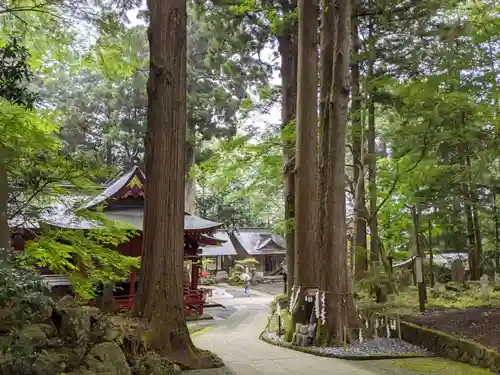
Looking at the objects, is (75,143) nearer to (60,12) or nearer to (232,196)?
(232,196)

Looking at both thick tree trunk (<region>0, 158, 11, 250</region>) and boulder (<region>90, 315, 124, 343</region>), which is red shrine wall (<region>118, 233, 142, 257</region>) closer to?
thick tree trunk (<region>0, 158, 11, 250</region>)

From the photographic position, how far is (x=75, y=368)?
401 centimetres

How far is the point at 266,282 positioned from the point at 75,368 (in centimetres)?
3253

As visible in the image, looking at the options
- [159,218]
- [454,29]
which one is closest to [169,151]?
[159,218]

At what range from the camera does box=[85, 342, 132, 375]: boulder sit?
13.6 ft

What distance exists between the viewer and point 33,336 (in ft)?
12.8

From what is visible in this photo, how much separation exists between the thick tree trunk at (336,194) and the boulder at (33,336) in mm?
5633

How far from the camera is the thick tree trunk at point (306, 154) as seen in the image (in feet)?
Result: 31.7

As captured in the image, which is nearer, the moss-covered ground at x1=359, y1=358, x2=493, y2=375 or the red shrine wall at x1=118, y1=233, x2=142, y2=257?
the moss-covered ground at x1=359, y1=358, x2=493, y2=375

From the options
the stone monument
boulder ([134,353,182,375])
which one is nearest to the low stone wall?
boulder ([134,353,182,375])

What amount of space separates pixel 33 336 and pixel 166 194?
2.48 m

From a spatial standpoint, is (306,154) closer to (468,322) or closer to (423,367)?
(468,322)

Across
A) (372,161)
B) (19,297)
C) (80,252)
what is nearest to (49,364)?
(19,297)

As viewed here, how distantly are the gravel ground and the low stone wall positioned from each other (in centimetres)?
19
